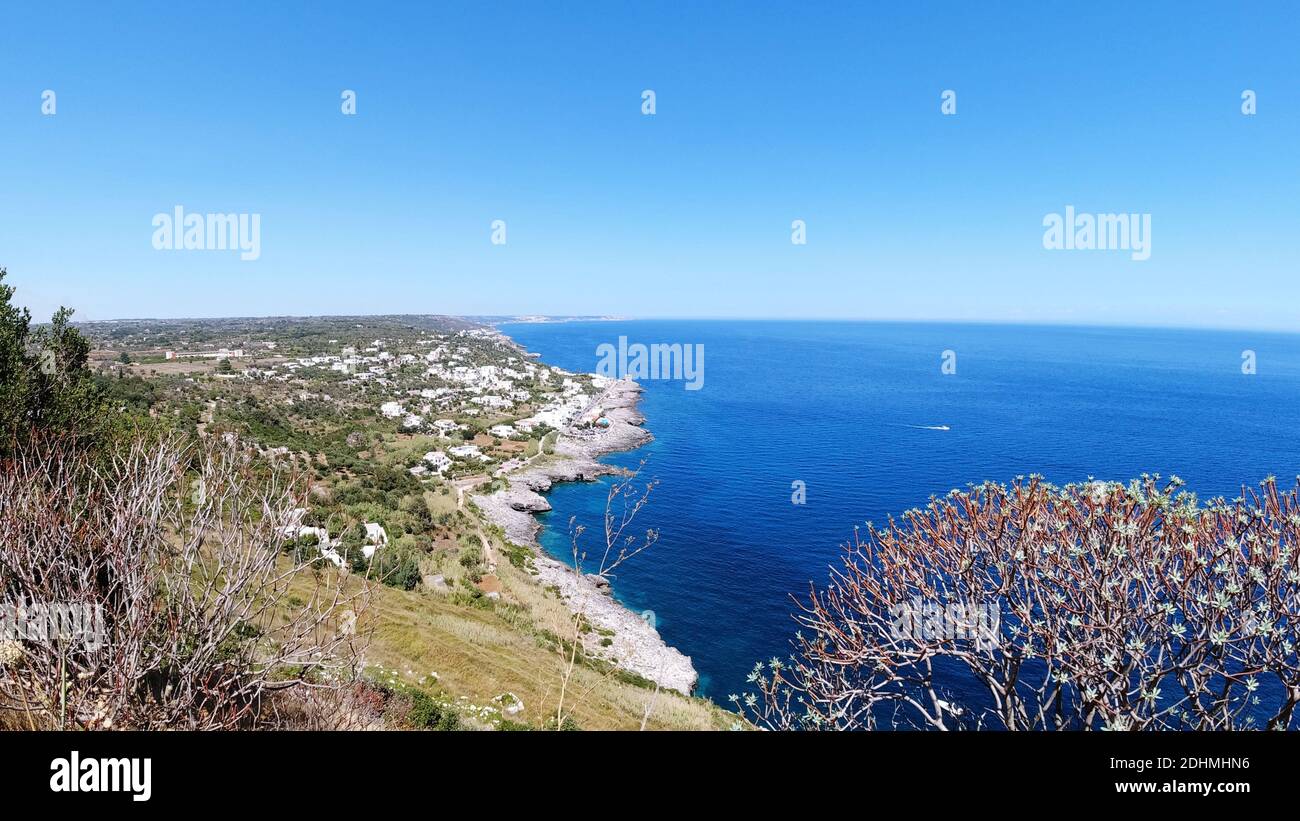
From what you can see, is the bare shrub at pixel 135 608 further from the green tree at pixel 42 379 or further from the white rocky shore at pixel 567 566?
the green tree at pixel 42 379

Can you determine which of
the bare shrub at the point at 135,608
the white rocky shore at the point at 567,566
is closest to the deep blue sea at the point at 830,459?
the white rocky shore at the point at 567,566

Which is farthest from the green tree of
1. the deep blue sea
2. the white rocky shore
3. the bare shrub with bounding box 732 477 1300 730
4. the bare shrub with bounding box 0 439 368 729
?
the deep blue sea

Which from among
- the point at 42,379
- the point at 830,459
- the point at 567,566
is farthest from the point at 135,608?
the point at 830,459
